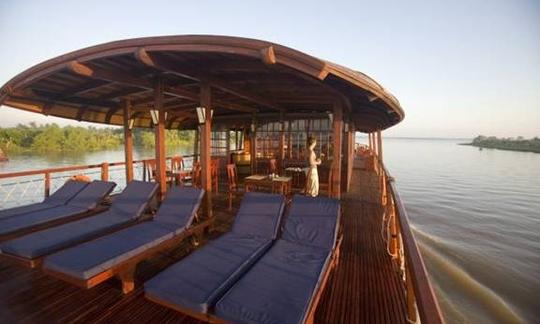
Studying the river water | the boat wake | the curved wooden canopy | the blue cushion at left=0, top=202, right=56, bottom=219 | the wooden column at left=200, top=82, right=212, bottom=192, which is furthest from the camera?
the river water

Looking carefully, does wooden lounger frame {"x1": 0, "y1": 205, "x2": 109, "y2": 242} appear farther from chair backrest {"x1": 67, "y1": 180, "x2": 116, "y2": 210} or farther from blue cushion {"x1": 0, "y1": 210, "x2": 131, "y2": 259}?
blue cushion {"x1": 0, "y1": 210, "x2": 131, "y2": 259}

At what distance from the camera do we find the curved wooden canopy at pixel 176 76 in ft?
10.4

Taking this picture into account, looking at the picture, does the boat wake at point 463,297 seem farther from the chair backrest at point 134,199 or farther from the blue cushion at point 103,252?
the chair backrest at point 134,199

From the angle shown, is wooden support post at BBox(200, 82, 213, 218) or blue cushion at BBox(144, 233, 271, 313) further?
wooden support post at BBox(200, 82, 213, 218)

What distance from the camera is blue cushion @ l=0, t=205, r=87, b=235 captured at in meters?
3.60

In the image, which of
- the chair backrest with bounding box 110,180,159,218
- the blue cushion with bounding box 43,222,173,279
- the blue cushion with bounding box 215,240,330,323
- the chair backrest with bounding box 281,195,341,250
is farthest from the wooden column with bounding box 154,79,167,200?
the blue cushion with bounding box 215,240,330,323

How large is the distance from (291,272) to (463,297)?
5.53 meters

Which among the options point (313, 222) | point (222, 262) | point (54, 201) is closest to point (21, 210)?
point (54, 201)

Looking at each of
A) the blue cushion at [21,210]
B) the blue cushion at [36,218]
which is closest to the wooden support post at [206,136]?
the blue cushion at [36,218]

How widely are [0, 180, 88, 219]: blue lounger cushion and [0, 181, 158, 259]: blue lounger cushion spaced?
129 cm

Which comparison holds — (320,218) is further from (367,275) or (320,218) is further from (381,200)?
(381,200)

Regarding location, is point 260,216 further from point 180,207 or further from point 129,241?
point 129,241

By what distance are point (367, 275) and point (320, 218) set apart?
2.98ft

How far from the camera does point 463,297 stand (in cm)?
564
